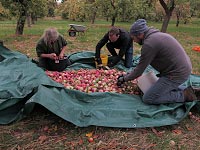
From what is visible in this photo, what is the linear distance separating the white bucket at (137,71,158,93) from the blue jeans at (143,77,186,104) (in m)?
0.21

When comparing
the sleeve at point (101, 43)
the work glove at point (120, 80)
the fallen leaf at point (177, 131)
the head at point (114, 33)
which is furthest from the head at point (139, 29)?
the sleeve at point (101, 43)

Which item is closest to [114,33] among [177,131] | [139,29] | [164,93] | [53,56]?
[53,56]

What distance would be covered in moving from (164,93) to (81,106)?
131cm

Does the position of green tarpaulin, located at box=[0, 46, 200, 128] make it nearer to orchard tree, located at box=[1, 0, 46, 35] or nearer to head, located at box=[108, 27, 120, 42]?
head, located at box=[108, 27, 120, 42]

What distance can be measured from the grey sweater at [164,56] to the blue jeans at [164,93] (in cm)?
10

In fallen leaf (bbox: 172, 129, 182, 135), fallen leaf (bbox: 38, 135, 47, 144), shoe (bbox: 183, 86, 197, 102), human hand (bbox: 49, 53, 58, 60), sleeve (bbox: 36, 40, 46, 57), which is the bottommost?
fallen leaf (bbox: 38, 135, 47, 144)

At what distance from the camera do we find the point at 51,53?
571 cm

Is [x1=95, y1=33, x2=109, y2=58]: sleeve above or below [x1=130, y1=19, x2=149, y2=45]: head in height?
below

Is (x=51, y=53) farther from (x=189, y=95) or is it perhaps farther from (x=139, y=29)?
(x=189, y=95)

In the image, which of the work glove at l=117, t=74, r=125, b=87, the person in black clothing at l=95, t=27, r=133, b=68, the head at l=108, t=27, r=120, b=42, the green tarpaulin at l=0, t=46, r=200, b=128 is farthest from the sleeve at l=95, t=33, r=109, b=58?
the green tarpaulin at l=0, t=46, r=200, b=128

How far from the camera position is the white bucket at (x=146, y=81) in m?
4.43

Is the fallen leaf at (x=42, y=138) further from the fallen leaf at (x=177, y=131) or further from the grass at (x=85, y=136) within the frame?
the fallen leaf at (x=177, y=131)

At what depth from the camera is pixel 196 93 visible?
14.7ft

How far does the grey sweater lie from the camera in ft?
12.6
